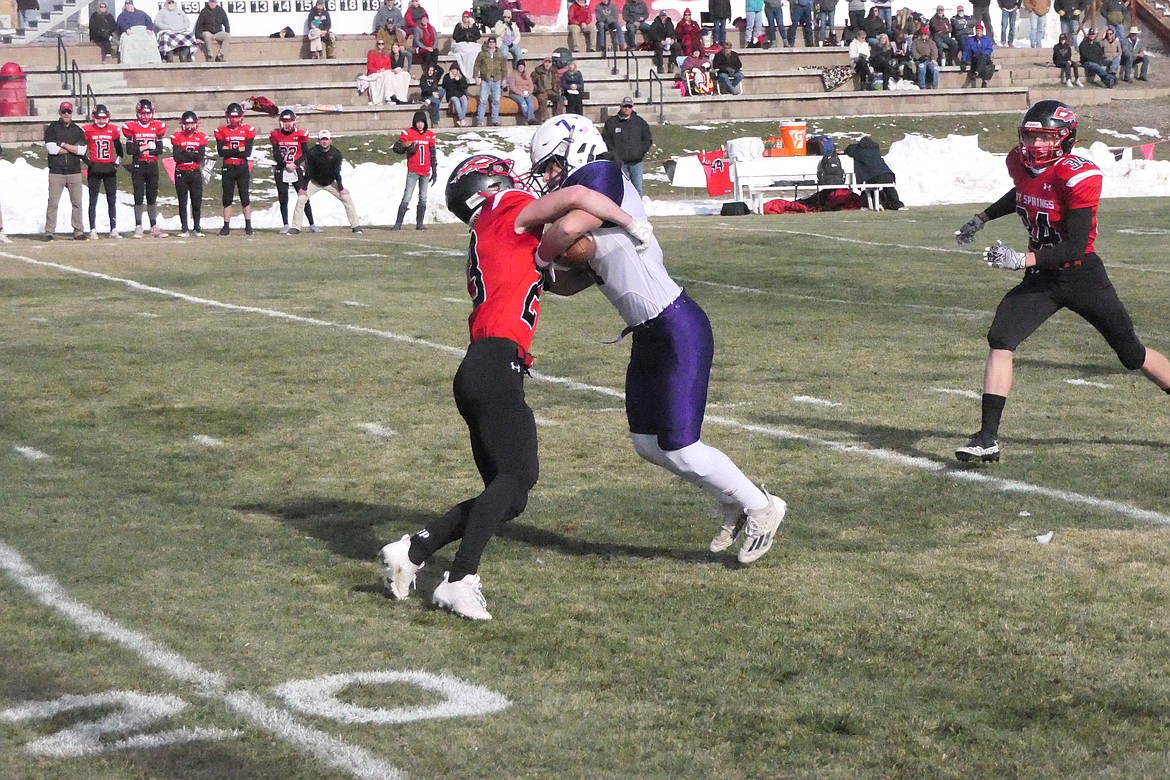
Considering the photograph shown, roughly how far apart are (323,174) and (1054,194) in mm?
16963

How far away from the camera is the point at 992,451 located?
295 inches

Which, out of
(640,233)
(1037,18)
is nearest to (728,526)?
(640,233)

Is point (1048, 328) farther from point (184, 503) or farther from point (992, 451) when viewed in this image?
point (184, 503)

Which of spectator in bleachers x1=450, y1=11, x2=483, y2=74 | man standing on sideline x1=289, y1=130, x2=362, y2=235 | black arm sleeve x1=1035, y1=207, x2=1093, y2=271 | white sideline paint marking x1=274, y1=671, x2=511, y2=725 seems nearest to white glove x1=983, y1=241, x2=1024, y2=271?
black arm sleeve x1=1035, y1=207, x2=1093, y2=271

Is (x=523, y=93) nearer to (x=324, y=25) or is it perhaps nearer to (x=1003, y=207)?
(x=324, y=25)

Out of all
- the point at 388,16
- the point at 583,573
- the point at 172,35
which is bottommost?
the point at 583,573

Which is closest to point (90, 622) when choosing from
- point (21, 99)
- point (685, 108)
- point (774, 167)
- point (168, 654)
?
point (168, 654)

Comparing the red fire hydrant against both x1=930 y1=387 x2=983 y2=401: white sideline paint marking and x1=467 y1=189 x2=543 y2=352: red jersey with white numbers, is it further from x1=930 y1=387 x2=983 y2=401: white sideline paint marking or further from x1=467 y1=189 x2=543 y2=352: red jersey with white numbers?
x1=467 y1=189 x2=543 y2=352: red jersey with white numbers

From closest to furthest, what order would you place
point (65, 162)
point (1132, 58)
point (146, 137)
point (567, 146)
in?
1. point (567, 146)
2. point (65, 162)
3. point (146, 137)
4. point (1132, 58)

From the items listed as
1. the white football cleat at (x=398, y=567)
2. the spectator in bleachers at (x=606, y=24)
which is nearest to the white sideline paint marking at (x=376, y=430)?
the white football cleat at (x=398, y=567)

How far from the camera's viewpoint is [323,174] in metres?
23.4

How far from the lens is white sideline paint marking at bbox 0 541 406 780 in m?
3.96

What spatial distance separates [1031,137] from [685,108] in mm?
27985

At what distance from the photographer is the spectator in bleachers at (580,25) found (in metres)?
37.1
